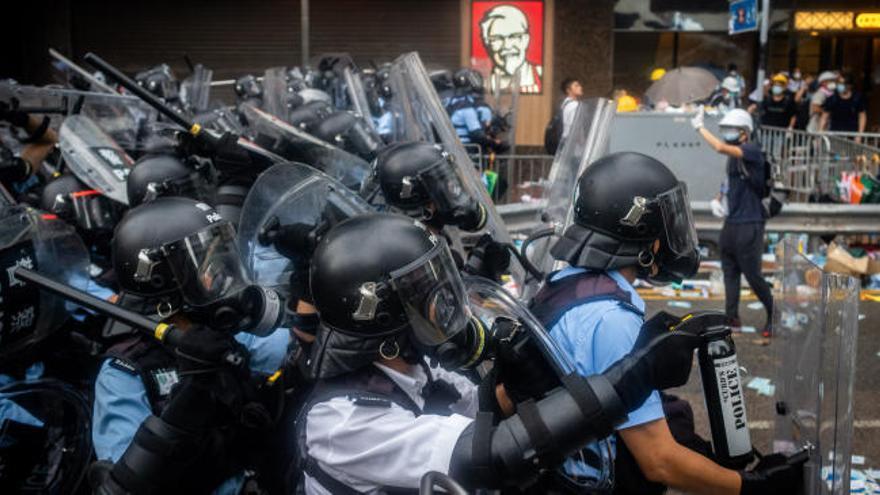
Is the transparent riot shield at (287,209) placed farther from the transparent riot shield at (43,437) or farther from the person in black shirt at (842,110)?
the person in black shirt at (842,110)

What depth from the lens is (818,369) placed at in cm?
217

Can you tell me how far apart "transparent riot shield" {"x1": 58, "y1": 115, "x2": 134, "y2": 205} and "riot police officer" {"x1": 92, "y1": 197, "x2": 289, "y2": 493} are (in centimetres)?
200

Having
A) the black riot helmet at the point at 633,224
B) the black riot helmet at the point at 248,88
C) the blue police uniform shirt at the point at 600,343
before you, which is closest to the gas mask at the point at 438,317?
the blue police uniform shirt at the point at 600,343

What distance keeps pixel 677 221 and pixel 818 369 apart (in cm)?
73

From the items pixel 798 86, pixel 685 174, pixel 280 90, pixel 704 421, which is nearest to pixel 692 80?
pixel 685 174

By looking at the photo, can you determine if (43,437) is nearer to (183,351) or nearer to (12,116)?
(183,351)

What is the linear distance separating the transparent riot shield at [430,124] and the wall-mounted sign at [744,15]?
21.9ft

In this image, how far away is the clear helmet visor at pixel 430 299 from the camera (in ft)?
7.35

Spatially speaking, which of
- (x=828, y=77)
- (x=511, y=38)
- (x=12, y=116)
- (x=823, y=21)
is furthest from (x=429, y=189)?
(x=823, y=21)

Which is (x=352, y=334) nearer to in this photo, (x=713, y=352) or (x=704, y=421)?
(x=713, y=352)

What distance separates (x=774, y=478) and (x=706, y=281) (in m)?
6.77

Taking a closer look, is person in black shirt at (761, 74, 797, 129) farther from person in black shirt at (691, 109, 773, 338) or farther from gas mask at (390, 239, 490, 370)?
gas mask at (390, 239, 490, 370)

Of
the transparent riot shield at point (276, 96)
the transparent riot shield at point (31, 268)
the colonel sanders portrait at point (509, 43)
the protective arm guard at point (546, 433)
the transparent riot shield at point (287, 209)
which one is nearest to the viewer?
the protective arm guard at point (546, 433)

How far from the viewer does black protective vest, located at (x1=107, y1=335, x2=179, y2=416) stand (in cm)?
278
